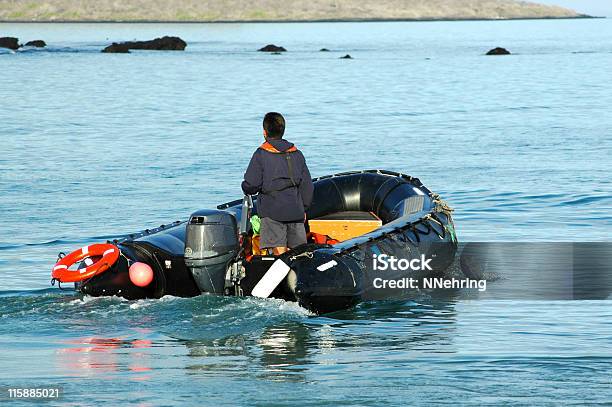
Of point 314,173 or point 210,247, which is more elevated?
point 210,247

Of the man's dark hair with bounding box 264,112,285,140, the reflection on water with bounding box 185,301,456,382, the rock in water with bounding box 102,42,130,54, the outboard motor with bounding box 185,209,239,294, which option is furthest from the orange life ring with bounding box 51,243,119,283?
the rock in water with bounding box 102,42,130,54

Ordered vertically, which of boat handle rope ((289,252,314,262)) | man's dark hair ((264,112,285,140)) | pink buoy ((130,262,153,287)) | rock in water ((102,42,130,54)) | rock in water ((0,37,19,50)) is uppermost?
rock in water ((0,37,19,50))

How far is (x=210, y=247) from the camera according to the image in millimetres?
11383

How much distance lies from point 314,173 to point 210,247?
11.9 metres

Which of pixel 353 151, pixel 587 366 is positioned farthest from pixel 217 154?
pixel 587 366

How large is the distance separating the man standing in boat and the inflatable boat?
241mm

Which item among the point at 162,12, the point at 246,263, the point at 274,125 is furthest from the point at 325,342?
Answer: the point at 162,12

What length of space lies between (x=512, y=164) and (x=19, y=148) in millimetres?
11537

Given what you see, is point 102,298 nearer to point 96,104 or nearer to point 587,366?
point 587,366

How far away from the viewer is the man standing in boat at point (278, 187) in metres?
11.3

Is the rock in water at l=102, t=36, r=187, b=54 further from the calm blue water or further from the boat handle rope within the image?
the boat handle rope

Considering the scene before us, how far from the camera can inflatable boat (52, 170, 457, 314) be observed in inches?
441

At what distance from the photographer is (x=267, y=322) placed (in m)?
11.1

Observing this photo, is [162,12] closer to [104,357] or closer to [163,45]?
[163,45]
